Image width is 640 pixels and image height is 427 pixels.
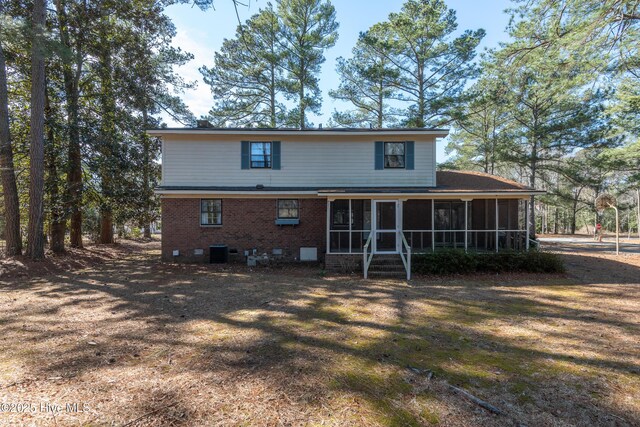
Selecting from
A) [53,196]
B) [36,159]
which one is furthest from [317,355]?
[53,196]

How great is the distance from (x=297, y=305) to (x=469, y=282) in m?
5.79

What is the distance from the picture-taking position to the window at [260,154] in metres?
13.6

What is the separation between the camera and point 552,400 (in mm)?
3350

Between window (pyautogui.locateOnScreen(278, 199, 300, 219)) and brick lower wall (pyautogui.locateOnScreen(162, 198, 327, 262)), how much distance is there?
9.3 inches

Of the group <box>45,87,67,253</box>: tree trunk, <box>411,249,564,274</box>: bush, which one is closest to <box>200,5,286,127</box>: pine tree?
<box>45,87,67,253</box>: tree trunk

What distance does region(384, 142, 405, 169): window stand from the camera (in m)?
13.7

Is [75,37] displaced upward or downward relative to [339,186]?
upward

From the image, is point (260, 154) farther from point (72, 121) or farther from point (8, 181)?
point (8, 181)

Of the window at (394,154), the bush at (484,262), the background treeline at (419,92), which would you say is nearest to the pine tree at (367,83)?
the background treeline at (419,92)

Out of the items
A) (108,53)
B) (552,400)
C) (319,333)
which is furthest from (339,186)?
(108,53)

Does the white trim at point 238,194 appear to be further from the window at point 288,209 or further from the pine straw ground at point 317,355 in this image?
the pine straw ground at point 317,355

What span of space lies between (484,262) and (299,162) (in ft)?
27.0

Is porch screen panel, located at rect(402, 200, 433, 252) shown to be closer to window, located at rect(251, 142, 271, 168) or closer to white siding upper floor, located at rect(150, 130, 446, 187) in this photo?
white siding upper floor, located at rect(150, 130, 446, 187)

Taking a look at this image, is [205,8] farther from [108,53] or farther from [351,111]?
[351,111]
